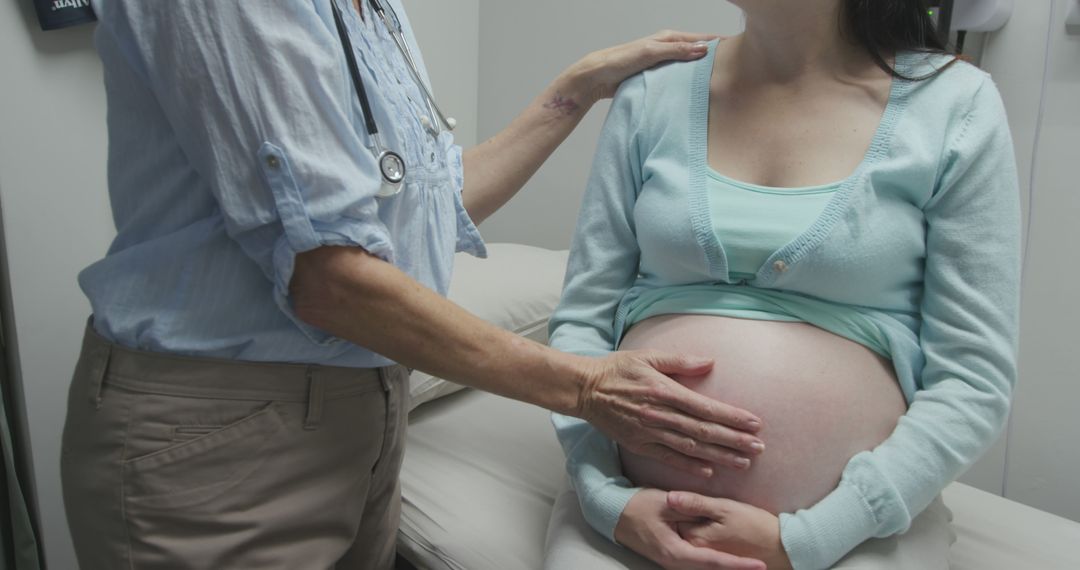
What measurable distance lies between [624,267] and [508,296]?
637mm

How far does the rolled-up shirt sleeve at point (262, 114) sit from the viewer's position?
0.73m

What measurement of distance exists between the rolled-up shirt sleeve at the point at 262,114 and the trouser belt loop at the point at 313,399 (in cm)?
13

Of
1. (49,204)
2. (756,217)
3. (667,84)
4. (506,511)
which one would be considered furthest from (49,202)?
(756,217)

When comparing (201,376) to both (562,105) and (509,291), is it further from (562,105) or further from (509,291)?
(509,291)

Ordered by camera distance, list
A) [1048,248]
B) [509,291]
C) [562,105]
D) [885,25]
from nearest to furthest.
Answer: [885,25] → [562,105] → [1048,248] → [509,291]

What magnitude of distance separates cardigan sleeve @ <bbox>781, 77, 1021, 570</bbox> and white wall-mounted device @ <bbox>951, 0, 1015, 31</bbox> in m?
0.55

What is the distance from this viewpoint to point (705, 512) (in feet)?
2.99

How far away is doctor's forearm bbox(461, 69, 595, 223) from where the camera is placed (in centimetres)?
132

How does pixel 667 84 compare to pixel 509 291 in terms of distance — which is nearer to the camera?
pixel 667 84

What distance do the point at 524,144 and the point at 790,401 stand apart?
653mm

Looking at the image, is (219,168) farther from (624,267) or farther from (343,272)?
(624,267)

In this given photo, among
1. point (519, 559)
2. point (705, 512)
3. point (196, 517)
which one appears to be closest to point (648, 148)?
point (705, 512)

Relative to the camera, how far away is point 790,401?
0.95m

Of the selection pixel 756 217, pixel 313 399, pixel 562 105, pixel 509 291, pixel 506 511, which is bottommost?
pixel 506 511
